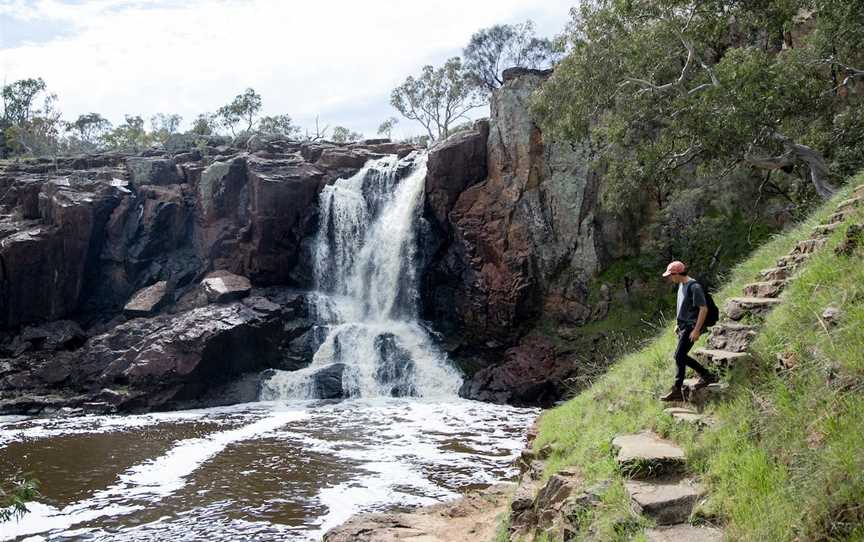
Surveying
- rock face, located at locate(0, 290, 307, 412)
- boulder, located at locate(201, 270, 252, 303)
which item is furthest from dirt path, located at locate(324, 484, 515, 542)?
boulder, located at locate(201, 270, 252, 303)

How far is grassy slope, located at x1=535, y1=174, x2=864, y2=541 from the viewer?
14.4ft

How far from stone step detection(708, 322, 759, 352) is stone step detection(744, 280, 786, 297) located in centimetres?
84

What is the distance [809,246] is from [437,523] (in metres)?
6.99

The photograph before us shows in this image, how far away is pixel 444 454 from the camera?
16016mm

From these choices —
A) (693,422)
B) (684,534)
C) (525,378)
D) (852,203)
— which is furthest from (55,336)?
(852,203)

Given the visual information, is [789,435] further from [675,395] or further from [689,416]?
[675,395]

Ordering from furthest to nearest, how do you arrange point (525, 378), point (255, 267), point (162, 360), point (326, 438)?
point (255, 267) → point (162, 360) → point (525, 378) → point (326, 438)

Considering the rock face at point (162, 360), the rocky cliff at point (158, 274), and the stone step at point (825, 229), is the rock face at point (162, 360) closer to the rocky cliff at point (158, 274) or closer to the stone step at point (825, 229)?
the rocky cliff at point (158, 274)

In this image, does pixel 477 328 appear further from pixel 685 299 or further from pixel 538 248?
pixel 685 299

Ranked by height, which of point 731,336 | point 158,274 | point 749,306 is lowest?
point 731,336

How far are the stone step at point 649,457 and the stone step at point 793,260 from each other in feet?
10.8

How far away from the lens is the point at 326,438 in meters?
18.2

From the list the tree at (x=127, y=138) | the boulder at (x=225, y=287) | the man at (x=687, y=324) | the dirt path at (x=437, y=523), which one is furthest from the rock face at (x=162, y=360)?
the tree at (x=127, y=138)

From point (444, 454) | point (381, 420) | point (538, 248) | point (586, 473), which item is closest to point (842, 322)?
point (586, 473)
